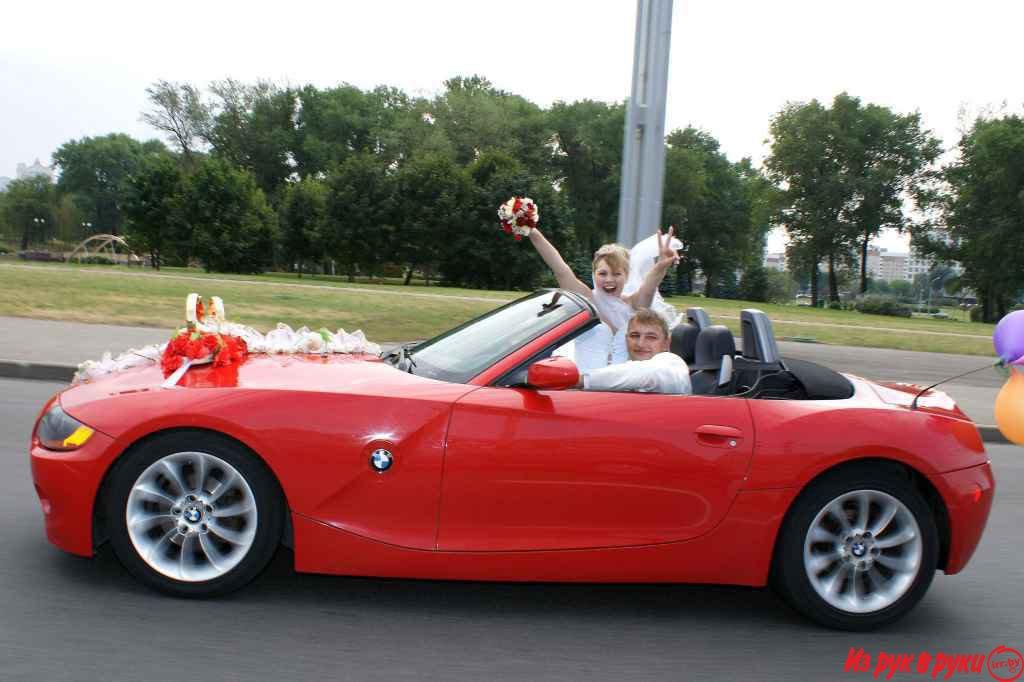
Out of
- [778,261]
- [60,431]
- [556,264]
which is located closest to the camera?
[60,431]

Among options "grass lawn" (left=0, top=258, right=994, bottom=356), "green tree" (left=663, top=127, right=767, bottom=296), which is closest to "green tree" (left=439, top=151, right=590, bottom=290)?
"green tree" (left=663, top=127, right=767, bottom=296)

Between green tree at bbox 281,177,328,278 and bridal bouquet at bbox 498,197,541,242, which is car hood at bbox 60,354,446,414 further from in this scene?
green tree at bbox 281,177,328,278

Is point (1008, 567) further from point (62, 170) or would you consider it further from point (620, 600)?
point (62, 170)

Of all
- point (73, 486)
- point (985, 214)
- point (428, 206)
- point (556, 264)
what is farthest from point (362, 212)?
point (73, 486)

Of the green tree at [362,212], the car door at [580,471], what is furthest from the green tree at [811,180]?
the car door at [580,471]

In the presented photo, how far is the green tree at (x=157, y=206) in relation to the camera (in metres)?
60.8

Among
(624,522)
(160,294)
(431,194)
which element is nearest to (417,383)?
(624,522)

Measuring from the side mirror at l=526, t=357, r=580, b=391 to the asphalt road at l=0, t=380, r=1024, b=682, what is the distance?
0.97 meters

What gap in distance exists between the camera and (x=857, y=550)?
403cm

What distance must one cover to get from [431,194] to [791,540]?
5610 cm

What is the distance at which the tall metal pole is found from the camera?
1062cm

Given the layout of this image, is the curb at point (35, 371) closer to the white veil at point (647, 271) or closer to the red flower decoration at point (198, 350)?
the white veil at point (647, 271)

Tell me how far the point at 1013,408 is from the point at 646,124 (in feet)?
23.2

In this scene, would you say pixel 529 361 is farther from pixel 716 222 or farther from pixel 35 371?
pixel 716 222
